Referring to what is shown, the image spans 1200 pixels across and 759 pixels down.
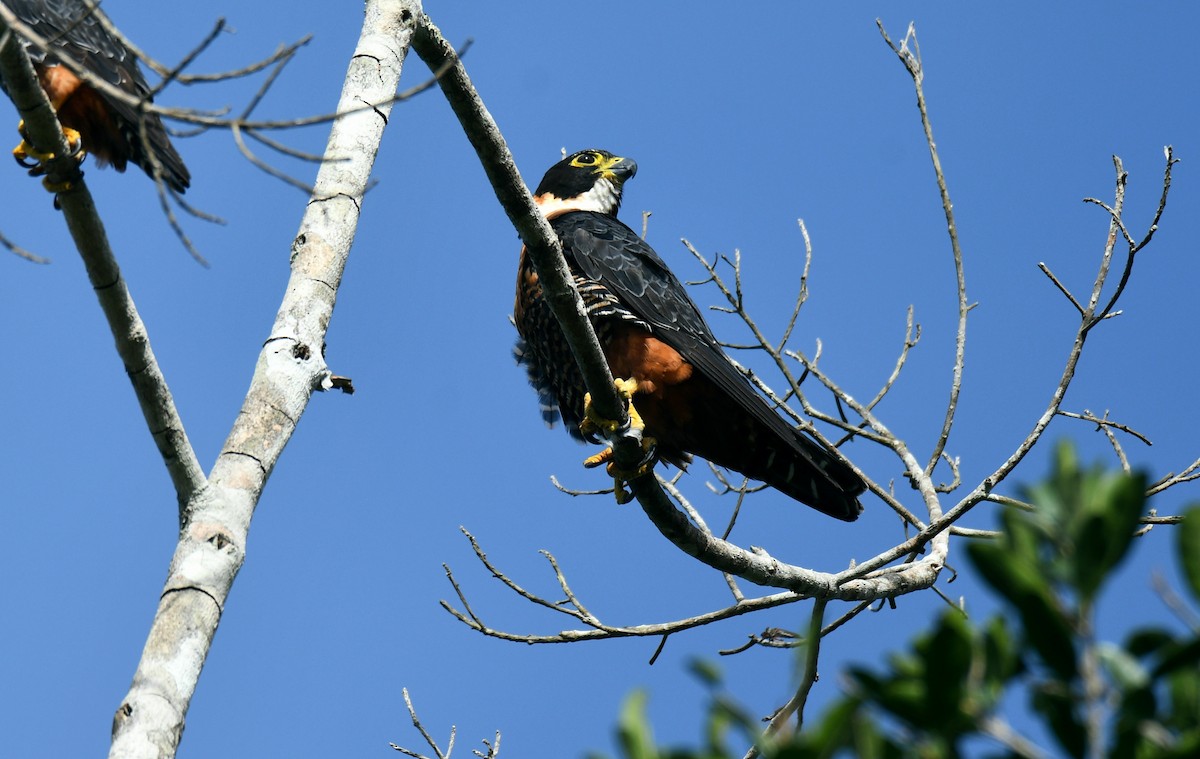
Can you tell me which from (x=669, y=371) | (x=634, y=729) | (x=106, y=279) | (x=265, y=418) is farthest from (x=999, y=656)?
(x=669, y=371)

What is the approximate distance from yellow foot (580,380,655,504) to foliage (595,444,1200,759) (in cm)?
276

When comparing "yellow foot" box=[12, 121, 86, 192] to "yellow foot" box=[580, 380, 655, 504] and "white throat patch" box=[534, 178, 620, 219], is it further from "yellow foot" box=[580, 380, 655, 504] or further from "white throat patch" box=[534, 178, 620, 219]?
"white throat patch" box=[534, 178, 620, 219]

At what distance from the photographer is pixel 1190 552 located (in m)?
0.91

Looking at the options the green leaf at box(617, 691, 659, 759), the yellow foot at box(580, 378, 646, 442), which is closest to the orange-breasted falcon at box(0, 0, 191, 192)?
the yellow foot at box(580, 378, 646, 442)

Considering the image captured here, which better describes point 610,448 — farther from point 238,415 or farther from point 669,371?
point 238,415

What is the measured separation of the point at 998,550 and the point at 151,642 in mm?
2073

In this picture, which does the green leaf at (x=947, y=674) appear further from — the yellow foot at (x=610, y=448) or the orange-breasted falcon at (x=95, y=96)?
the orange-breasted falcon at (x=95, y=96)

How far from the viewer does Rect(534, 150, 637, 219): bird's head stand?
5.34 m

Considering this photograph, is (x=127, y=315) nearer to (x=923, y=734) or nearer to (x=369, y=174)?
(x=369, y=174)

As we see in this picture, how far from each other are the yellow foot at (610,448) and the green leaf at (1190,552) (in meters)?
2.77

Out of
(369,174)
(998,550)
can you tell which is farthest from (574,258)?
(998,550)

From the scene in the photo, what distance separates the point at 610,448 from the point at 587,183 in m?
1.92

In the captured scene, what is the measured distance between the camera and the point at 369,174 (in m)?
3.66

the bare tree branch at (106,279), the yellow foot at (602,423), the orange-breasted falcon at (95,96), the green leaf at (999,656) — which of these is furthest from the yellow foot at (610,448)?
the green leaf at (999,656)
